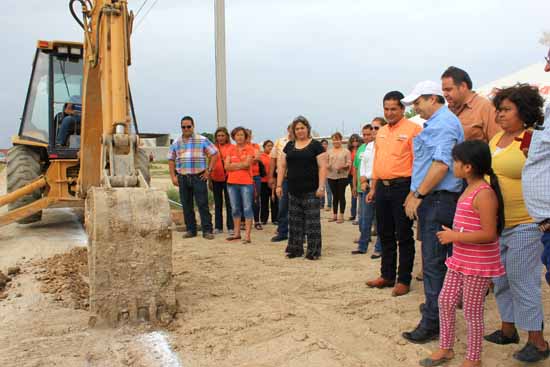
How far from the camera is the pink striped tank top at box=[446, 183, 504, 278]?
9.02 feet

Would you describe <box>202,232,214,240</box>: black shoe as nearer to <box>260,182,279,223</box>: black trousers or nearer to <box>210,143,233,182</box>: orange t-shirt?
<box>210,143,233,182</box>: orange t-shirt

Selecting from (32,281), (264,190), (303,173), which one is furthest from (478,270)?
(264,190)

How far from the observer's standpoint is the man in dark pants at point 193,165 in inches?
281

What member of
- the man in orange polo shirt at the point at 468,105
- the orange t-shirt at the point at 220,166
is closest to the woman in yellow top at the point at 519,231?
the man in orange polo shirt at the point at 468,105

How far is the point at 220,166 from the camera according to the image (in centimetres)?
763

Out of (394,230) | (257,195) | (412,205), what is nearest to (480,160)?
(412,205)

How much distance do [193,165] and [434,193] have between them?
440cm

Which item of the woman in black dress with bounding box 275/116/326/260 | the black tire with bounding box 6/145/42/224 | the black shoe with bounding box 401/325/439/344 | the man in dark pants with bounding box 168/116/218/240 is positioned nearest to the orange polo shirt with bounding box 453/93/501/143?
the black shoe with bounding box 401/325/439/344

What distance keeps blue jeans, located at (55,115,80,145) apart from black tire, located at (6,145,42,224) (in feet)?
1.64

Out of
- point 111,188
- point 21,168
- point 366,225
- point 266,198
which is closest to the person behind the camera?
point 111,188

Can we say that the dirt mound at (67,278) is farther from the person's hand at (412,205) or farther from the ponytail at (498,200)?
the ponytail at (498,200)

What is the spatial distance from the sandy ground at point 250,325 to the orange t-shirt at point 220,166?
2354 mm

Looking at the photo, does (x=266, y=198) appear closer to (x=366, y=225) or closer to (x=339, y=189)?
(x=339, y=189)

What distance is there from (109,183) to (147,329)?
3.99 feet
